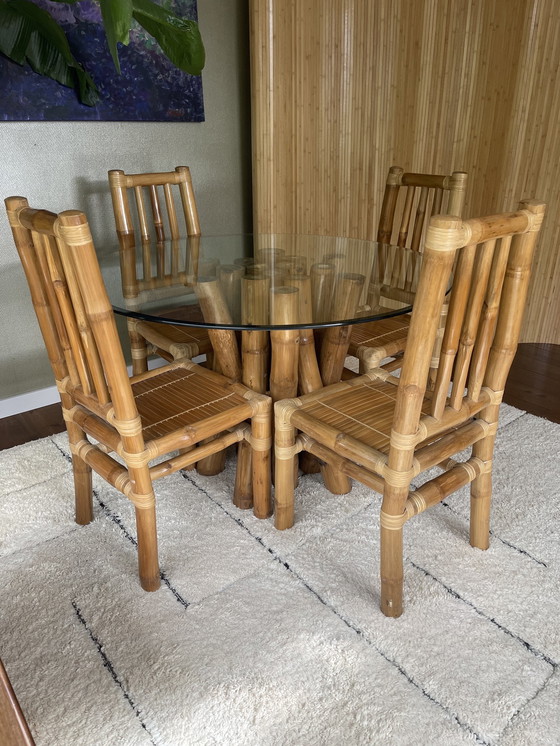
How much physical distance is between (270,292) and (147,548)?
0.80m

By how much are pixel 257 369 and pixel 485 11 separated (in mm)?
2541

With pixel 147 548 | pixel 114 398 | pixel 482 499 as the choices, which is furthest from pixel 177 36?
pixel 482 499

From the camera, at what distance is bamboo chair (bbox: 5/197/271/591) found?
125cm

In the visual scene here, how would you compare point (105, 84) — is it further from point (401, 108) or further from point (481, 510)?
point (481, 510)

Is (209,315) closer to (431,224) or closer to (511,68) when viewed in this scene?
(431,224)

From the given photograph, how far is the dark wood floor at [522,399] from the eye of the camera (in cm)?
243

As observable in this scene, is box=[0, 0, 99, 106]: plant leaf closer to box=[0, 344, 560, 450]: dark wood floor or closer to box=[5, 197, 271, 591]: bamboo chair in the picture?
box=[5, 197, 271, 591]: bamboo chair

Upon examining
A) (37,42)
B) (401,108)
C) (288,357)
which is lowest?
(288,357)

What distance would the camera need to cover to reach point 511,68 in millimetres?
2996

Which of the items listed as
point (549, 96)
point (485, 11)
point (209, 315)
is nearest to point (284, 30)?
point (485, 11)

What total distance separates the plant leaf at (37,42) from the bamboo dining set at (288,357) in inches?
19.0

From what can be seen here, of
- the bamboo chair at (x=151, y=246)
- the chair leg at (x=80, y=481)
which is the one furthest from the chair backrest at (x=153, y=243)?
the chair leg at (x=80, y=481)

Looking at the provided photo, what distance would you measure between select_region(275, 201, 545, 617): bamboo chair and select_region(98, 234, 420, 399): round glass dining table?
194mm

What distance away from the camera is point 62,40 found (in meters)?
2.16
